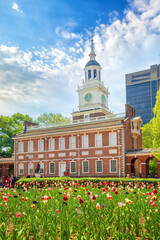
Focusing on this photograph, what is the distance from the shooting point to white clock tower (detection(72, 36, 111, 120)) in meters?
48.0

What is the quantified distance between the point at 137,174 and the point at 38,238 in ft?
113

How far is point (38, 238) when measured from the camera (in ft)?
19.3

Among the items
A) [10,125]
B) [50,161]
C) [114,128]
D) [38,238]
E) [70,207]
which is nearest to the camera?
[38,238]

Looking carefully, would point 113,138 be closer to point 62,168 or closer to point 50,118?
point 62,168

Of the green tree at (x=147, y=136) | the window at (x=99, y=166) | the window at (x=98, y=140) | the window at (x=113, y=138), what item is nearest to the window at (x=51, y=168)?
the window at (x=99, y=166)

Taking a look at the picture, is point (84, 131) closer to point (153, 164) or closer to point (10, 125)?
point (153, 164)

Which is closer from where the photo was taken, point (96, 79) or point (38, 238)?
point (38, 238)

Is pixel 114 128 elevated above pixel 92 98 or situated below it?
below

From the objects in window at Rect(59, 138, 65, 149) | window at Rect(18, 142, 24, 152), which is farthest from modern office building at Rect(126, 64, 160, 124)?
window at Rect(59, 138, 65, 149)

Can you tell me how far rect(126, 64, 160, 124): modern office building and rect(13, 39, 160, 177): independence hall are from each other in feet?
321

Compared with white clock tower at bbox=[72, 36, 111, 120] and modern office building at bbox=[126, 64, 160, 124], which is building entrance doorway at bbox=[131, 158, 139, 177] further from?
modern office building at bbox=[126, 64, 160, 124]

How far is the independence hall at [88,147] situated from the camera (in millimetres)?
35219

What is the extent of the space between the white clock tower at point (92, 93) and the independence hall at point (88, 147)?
20 centimetres

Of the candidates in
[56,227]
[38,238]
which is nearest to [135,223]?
[56,227]
